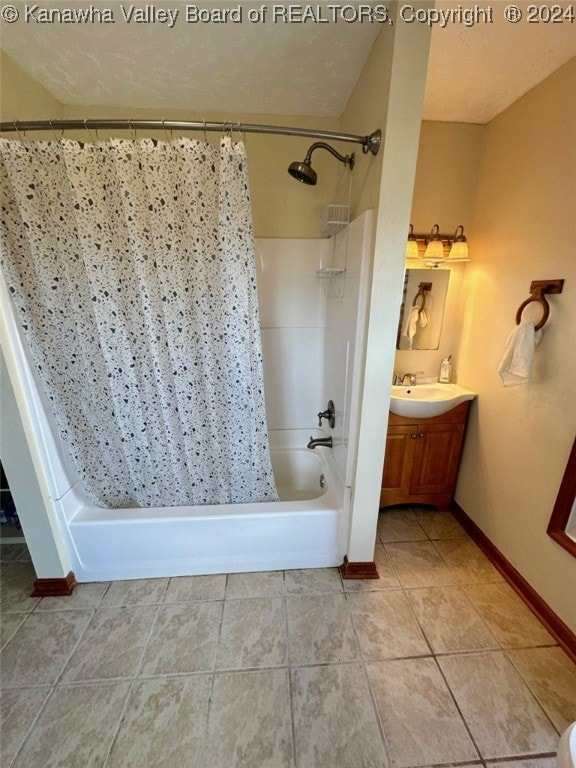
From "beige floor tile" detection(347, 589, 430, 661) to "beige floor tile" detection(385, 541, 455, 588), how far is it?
14 centimetres

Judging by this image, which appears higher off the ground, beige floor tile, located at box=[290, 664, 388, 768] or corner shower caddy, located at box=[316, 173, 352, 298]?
corner shower caddy, located at box=[316, 173, 352, 298]

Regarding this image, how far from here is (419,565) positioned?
5.80 feet

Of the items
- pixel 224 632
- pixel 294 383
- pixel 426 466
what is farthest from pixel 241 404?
pixel 426 466

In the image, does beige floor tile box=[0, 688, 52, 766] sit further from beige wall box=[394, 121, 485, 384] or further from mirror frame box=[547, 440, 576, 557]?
beige wall box=[394, 121, 485, 384]

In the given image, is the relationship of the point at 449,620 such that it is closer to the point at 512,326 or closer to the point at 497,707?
the point at 497,707

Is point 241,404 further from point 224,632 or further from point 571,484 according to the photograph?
point 571,484

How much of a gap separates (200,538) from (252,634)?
482 mm

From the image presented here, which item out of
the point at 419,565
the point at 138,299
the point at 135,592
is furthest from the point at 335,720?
the point at 138,299

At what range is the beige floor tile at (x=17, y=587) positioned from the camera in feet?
4.93

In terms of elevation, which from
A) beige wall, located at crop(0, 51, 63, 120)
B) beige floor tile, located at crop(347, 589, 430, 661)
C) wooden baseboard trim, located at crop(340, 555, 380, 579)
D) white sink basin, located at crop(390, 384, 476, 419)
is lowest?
beige floor tile, located at crop(347, 589, 430, 661)

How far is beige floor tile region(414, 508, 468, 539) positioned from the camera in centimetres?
201

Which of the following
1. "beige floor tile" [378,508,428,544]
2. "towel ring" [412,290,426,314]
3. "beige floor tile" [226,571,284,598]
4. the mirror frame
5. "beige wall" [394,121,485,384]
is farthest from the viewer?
"towel ring" [412,290,426,314]

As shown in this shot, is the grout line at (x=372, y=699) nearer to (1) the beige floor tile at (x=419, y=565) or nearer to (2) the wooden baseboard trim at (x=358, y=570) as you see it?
(2) the wooden baseboard trim at (x=358, y=570)

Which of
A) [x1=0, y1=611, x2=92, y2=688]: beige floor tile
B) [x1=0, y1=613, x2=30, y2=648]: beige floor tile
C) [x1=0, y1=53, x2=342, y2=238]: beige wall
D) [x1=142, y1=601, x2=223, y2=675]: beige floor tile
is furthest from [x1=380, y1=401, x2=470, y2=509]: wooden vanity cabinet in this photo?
[x1=0, y1=613, x2=30, y2=648]: beige floor tile
